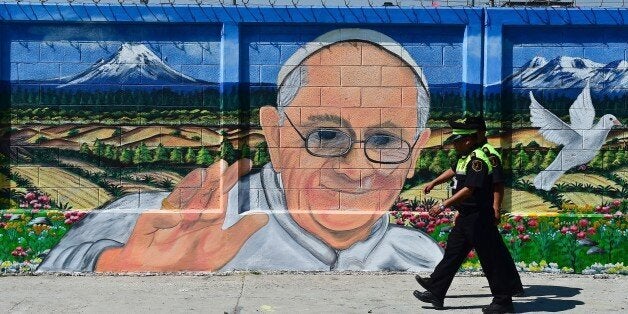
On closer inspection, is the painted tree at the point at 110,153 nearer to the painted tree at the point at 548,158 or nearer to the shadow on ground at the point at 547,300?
the shadow on ground at the point at 547,300

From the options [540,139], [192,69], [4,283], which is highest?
[192,69]

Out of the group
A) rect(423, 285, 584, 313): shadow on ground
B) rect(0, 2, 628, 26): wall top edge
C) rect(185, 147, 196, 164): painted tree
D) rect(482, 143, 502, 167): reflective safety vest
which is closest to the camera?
rect(482, 143, 502, 167): reflective safety vest

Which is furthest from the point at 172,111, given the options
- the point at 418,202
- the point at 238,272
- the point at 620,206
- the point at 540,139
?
the point at 620,206

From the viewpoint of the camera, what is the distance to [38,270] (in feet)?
29.9

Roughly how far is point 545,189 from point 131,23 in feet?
13.9

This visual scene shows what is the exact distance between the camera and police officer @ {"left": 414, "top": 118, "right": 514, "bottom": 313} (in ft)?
25.2

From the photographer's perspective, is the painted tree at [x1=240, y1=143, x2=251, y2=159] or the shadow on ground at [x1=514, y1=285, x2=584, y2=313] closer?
the shadow on ground at [x1=514, y1=285, x2=584, y2=313]

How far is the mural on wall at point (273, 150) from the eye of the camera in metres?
9.12

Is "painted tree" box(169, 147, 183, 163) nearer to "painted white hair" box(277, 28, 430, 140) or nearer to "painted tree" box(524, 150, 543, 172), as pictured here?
"painted white hair" box(277, 28, 430, 140)

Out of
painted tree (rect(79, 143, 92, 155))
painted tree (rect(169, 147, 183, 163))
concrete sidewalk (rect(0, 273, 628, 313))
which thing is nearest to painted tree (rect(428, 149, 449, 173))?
concrete sidewalk (rect(0, 273, 628, 313))

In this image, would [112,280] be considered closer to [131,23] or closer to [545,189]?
[131,23]

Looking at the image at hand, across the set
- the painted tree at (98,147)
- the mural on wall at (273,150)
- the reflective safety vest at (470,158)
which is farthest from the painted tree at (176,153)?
the reflective safety vest at (470,158)

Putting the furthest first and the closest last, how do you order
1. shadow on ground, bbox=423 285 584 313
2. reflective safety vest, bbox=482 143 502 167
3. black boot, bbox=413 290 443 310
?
shadow on ground, bbox=423 285 584 313 → black boot, bbox=413 290 443 310 → reflective safety vest, bbox=482 143 502 167

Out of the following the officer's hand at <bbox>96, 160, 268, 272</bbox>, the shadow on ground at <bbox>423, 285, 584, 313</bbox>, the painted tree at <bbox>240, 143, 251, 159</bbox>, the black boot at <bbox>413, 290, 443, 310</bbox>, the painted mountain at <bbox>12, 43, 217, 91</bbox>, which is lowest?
the shadow on ground at <bbox>423, 285, 584, 313</bbox>
